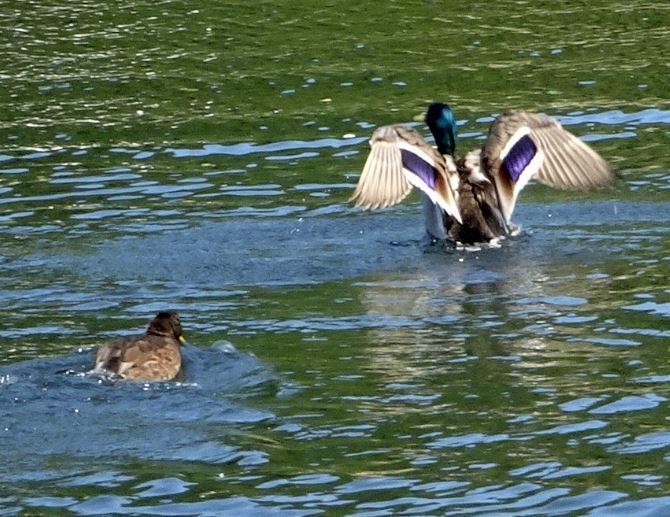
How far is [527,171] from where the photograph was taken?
1439 cm

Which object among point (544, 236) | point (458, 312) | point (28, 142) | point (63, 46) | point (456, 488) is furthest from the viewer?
point (63, 46)

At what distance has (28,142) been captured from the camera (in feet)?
59.2

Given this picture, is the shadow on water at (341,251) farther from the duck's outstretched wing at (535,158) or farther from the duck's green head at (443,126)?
the duck's green head at (443,126)

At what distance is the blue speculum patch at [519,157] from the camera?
1441 cm

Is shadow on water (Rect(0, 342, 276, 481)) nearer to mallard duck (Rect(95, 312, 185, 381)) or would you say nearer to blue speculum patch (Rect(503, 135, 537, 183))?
mallard duck (Rect(95, 312, 185, 381))

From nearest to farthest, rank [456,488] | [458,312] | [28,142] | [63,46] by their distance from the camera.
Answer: [456,488] < [458,312] < [28,142] < [63,46]

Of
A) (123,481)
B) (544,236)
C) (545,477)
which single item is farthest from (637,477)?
(544,236)

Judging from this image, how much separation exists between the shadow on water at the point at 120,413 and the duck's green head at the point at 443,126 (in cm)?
447

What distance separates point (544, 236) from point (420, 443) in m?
5.45

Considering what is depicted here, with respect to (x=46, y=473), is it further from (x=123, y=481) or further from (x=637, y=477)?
(x=637, y=477)

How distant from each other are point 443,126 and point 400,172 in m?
1.13

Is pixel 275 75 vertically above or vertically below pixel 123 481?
above

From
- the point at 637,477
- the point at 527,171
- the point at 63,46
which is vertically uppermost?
the point at 63,46

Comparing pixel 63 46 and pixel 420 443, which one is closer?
pixel 420 443
